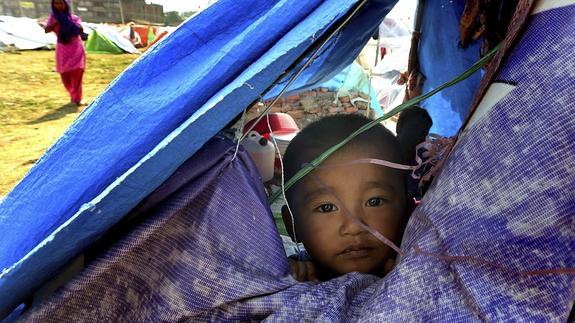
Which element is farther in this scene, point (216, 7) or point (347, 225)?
point (347, 225)

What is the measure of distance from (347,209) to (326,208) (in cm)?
6

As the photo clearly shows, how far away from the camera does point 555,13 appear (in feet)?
2.10

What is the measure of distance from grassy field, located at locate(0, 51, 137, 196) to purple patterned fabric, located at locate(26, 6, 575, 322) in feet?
10.2

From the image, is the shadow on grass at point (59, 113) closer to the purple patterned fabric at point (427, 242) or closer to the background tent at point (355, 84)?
the background tent at point (355, 84)

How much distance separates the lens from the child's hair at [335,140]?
1293 millimetres

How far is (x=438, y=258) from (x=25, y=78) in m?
9.08

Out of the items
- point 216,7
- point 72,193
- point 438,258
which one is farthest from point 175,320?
point 216,7

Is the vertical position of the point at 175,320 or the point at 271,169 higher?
the point at 175,320

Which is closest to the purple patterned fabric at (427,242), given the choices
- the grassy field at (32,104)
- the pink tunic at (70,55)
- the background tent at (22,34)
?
the grassy field at (32,104)

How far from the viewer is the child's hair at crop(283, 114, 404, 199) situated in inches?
50.9

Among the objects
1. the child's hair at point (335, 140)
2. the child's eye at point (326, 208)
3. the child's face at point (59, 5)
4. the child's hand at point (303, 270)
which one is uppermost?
the child's hair at point (335, 140)

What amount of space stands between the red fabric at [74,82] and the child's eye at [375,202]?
5824mm

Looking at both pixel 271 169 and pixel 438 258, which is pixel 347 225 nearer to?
pixel 438 258

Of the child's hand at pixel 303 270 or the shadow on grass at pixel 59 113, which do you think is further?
the shadow on grass at pixel 59 113
